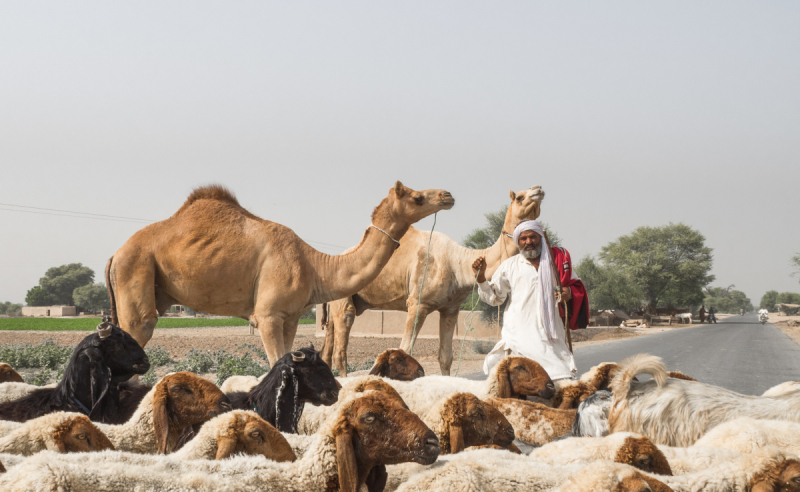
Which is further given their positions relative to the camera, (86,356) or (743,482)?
(86,356)

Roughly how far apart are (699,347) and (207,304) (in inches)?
1000

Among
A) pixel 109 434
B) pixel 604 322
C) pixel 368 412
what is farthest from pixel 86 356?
pixel 604 322

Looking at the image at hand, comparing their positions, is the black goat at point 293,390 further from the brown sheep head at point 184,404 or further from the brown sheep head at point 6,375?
the brown sheep head at point 6,375

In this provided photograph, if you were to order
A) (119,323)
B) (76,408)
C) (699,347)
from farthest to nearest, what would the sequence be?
(699,347) → (119,323) → (76,408)

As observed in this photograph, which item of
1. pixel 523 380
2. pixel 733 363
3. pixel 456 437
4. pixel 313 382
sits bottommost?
pixel 733 363

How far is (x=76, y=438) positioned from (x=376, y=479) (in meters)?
1.80

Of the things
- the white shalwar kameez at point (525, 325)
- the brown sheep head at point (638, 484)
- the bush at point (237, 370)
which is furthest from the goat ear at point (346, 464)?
the bush at point (237, 370)

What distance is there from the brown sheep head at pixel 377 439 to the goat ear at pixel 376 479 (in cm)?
9

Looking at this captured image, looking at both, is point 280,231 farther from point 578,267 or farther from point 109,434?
point 578,267

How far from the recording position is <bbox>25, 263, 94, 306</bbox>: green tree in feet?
516

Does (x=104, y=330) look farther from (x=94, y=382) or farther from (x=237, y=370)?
(x=237, y=370)

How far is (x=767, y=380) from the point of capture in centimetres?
1562

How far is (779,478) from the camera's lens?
3.20 metres

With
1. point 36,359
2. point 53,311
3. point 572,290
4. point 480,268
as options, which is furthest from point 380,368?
point 53,311
